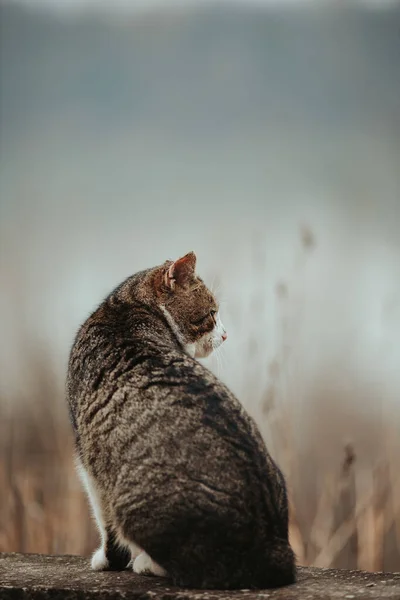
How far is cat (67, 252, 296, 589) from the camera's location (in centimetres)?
200

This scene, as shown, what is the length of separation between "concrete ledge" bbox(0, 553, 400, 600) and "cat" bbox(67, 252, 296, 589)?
0.16 ft

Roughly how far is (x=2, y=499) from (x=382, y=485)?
1.80 meters

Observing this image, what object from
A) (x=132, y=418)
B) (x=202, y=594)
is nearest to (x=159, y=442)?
(x=132, y=418)

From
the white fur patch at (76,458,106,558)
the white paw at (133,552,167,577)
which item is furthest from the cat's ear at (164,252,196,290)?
the white paw at (133,552,167,577)

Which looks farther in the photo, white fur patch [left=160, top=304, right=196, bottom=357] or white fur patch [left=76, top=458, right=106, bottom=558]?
white fur patch [left=160, top=304, right=196, bottom=357]

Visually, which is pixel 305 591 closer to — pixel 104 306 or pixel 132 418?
pixel 132 418

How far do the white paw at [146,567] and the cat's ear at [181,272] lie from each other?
0.87 meters

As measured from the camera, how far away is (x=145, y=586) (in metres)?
2.09

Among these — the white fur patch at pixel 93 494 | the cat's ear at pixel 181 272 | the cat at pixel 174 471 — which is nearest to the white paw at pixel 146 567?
the cat at pixel 174 471

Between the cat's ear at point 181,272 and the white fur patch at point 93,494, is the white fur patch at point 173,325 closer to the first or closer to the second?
the cat's ear at point 181,272

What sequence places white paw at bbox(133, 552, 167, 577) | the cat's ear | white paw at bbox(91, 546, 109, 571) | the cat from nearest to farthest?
the cat → white paw at bbox(133, 552, 167, 577) → white paw at bbox(91, 546, 109, 571) → the cat's ear

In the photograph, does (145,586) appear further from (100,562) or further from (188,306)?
(188,306)

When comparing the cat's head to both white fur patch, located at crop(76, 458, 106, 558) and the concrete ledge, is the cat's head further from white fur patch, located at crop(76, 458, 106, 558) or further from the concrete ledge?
the concrete ledge

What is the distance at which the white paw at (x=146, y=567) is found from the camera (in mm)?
2166
